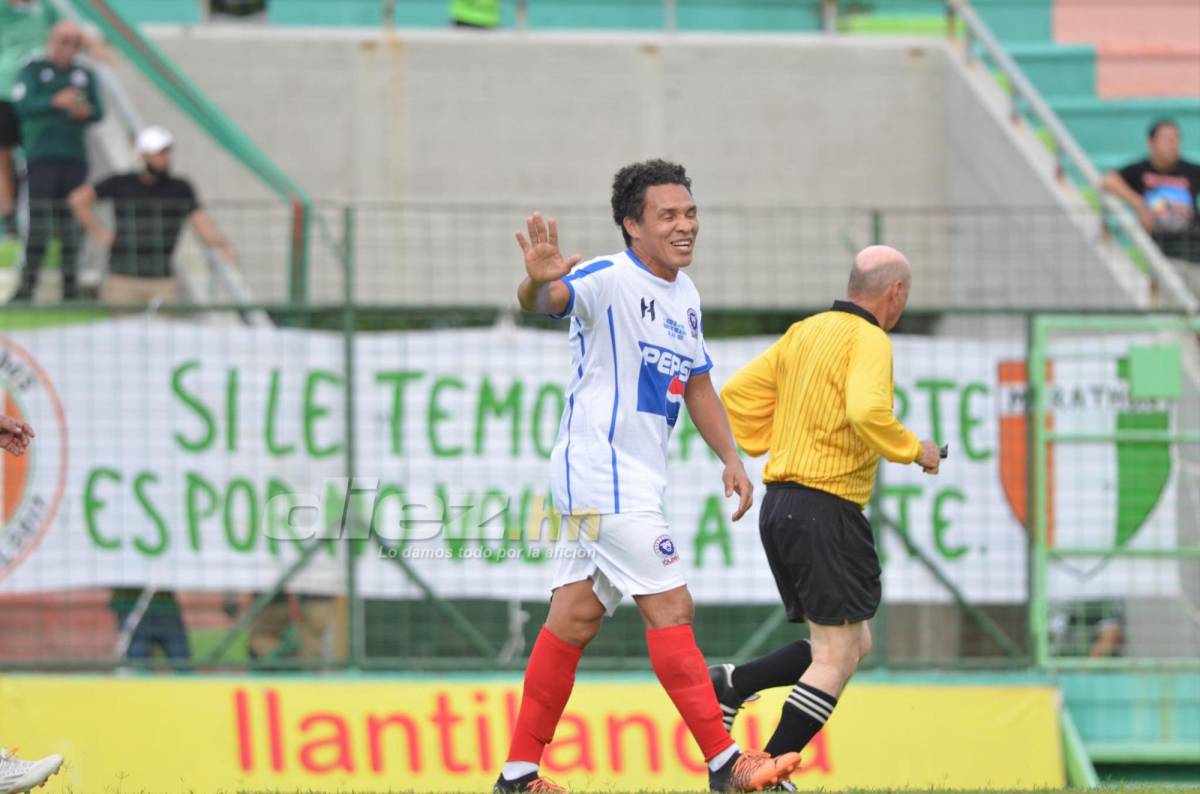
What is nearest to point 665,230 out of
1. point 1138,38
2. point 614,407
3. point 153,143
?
point 614,407

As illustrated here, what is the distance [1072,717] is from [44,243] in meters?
6.75

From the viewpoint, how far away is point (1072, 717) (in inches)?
Result: 398

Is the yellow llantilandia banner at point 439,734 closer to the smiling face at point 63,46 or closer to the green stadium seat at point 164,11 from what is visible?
the smiling face at point 63,46

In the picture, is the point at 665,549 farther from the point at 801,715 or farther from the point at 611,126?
the point at 611,126

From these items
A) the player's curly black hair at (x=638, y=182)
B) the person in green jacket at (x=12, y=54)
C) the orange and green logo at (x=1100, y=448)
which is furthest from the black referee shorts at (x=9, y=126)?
the player's curly black hair at (x=638, y=182)

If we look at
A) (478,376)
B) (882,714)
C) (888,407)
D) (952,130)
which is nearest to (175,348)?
(478,376)

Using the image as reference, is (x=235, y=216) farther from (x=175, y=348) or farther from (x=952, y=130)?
(x=952, y=130)

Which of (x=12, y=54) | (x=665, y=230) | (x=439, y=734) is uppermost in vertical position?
(x=12, y=54)

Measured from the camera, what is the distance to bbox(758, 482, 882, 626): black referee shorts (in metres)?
6.62

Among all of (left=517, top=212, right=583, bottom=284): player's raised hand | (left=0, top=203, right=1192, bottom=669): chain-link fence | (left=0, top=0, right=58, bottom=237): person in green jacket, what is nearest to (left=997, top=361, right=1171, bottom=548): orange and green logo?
(left=0, top=203, right=1192, bottom=669): chain-link fence

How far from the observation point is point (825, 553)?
6613 millimetres

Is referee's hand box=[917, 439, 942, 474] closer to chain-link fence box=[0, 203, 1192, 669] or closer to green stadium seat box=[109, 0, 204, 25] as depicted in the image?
chain-link fence box=[0, 203, 1192, 669]

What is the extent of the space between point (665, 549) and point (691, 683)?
48 centimetres

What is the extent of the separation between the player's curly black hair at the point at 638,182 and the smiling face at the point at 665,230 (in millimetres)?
24
